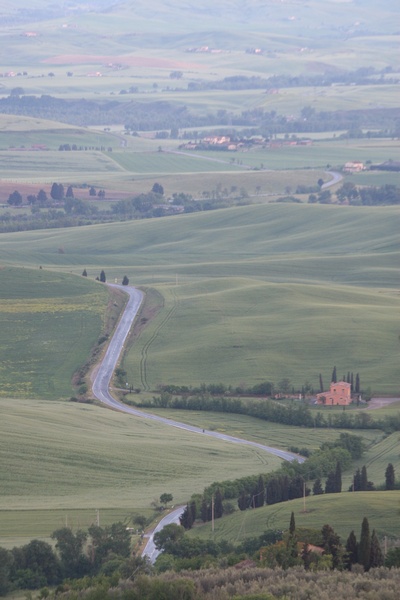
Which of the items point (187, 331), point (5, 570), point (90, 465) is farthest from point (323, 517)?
point (187, 331)

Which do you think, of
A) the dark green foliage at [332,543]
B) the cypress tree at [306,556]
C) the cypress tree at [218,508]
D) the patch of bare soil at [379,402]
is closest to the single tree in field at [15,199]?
the patch of bare soil at [379,402]

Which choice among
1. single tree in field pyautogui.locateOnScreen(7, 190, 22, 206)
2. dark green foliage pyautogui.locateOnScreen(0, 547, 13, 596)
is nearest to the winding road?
dark green foliage pyautogui.locateOnScreen(0, 547, 13, 596)

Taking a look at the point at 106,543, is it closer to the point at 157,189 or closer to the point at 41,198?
the point at 41,198

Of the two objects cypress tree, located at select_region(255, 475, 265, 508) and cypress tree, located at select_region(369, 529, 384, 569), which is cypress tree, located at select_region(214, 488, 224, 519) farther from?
cypress tree, located at select_region(369, 529, 384, 569)

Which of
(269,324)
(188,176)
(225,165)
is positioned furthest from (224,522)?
(225,165)

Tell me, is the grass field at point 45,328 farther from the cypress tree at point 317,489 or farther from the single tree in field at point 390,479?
the single tree in field at point 390,479
